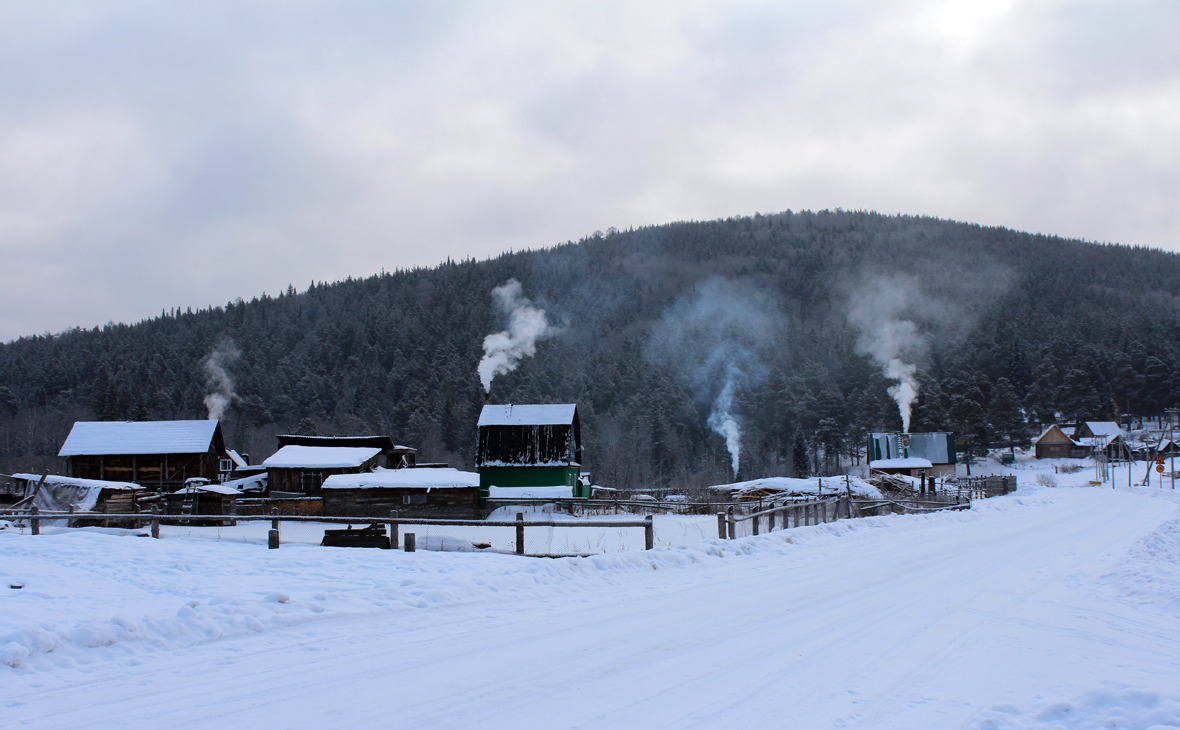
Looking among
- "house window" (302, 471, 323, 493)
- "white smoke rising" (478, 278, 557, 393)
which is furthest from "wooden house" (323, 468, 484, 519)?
"white smoke rising" (478, 278, 557, 393)

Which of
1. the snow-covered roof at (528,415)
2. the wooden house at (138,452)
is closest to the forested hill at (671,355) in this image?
the wooden house at (138,452)

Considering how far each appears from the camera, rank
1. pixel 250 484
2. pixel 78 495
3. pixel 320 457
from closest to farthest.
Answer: pixel 78 495 < pixel 320 457 < pixel 250 484

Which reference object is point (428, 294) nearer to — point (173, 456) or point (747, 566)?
point (173, 456)

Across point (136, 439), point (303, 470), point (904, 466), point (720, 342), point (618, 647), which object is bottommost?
point (904, 466)

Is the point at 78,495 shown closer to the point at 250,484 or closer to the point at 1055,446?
the point at 250,484

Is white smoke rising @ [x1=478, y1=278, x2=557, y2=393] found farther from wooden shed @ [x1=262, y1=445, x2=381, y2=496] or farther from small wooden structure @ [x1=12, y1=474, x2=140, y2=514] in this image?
small wooden structure @ [x1=12, y1=474, x2=140, y2=514]

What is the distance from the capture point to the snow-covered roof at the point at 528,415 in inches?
1912

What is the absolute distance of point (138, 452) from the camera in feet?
165

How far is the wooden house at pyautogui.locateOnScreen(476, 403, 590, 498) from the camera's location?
47688mm

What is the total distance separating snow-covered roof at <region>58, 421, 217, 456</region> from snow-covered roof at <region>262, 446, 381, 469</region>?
6317 mm

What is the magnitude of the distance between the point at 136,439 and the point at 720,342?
98.5 m

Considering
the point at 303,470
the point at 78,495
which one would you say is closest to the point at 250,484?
the point at 303,470

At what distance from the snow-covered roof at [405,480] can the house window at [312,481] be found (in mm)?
6514

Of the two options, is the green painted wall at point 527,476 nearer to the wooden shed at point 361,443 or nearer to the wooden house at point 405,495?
the wooden house at point 405,495
